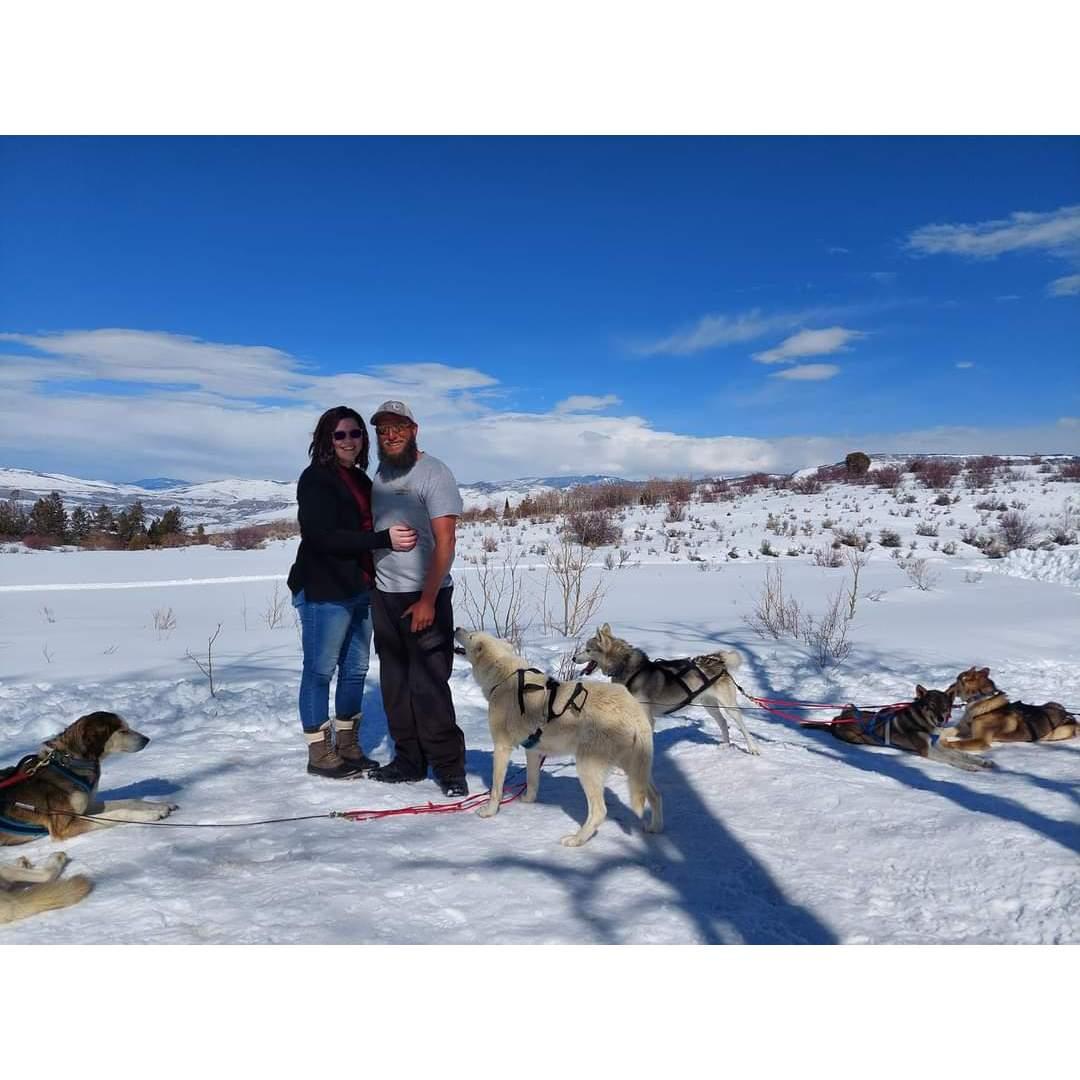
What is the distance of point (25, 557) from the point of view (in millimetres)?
18453

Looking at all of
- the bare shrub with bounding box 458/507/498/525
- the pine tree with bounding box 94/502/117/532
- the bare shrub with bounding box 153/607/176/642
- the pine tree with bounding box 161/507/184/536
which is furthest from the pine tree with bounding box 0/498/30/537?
the bare shrub with bounding box 153/607/176/642

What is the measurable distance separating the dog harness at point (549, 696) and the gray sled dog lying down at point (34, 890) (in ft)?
7.18

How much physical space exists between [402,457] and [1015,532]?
18.7m

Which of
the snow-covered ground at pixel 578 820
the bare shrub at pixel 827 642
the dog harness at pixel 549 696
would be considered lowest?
the snow-covered ground at pixel 578 820

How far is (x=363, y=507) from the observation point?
441 centimetres

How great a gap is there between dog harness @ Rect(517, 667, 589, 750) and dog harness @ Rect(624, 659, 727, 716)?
143 cm

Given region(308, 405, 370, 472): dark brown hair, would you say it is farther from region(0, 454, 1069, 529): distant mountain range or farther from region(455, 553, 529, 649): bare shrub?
region(0, 454, 1069, 529): distant mountain range

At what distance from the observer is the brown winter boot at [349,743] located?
4656mm

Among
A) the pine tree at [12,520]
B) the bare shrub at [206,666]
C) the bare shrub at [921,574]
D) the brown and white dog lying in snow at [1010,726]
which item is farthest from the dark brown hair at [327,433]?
the pine tree at [12,520]

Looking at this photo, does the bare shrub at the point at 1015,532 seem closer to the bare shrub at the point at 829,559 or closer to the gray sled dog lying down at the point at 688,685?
the bare shrub at the point at 829,559

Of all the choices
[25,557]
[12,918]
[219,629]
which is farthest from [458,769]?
[25,557]

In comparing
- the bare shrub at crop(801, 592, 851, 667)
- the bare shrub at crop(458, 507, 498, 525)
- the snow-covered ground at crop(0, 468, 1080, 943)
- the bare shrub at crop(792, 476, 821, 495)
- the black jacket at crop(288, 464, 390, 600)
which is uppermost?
the bare shrub at crop(792, 476, 821, 495)

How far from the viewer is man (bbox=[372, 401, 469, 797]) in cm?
412

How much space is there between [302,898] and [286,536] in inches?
949
